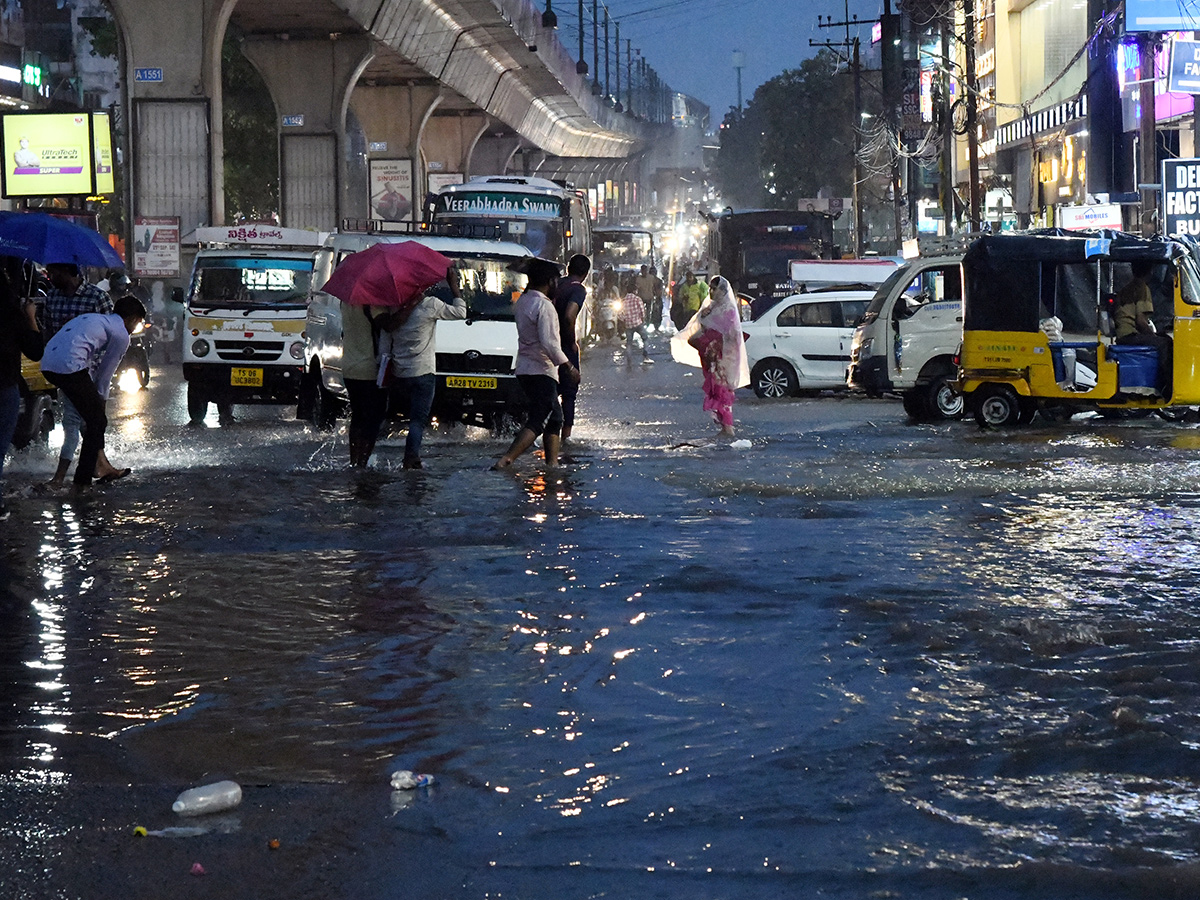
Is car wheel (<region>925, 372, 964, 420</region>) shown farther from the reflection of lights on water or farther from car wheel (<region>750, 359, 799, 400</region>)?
the reflection of lights on water

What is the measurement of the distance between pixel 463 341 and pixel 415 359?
3263mm

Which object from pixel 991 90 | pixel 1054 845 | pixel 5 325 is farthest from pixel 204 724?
pixel 991 90

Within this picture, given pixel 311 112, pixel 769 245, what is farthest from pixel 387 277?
pixel 311 112

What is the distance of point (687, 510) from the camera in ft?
38.5

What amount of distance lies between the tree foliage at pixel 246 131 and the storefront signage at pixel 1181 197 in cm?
4008

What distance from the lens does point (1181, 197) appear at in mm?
26812

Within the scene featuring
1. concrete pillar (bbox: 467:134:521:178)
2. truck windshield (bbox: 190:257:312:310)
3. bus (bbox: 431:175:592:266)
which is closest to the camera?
truck windshield (bbox: 190:257:312:310)

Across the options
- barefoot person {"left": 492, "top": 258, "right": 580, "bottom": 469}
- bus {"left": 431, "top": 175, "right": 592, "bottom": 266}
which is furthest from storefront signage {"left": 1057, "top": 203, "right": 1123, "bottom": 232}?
barefoot person {"left": 492, "top": 258, "right": 580, "bottom": 469}

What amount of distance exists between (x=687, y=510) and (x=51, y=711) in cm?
598

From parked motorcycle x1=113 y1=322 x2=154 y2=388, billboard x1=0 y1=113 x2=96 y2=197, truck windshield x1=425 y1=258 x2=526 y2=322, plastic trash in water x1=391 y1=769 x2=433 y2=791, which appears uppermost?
billboard x1=0 y1=113 x2=96 y2=197

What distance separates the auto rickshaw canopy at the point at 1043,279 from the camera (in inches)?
723

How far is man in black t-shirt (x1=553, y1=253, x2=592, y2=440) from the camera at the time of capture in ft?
50.4

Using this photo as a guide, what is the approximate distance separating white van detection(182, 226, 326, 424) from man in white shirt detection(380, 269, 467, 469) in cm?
622

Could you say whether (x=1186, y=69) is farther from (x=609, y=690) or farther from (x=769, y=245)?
(x=609, y=690)
